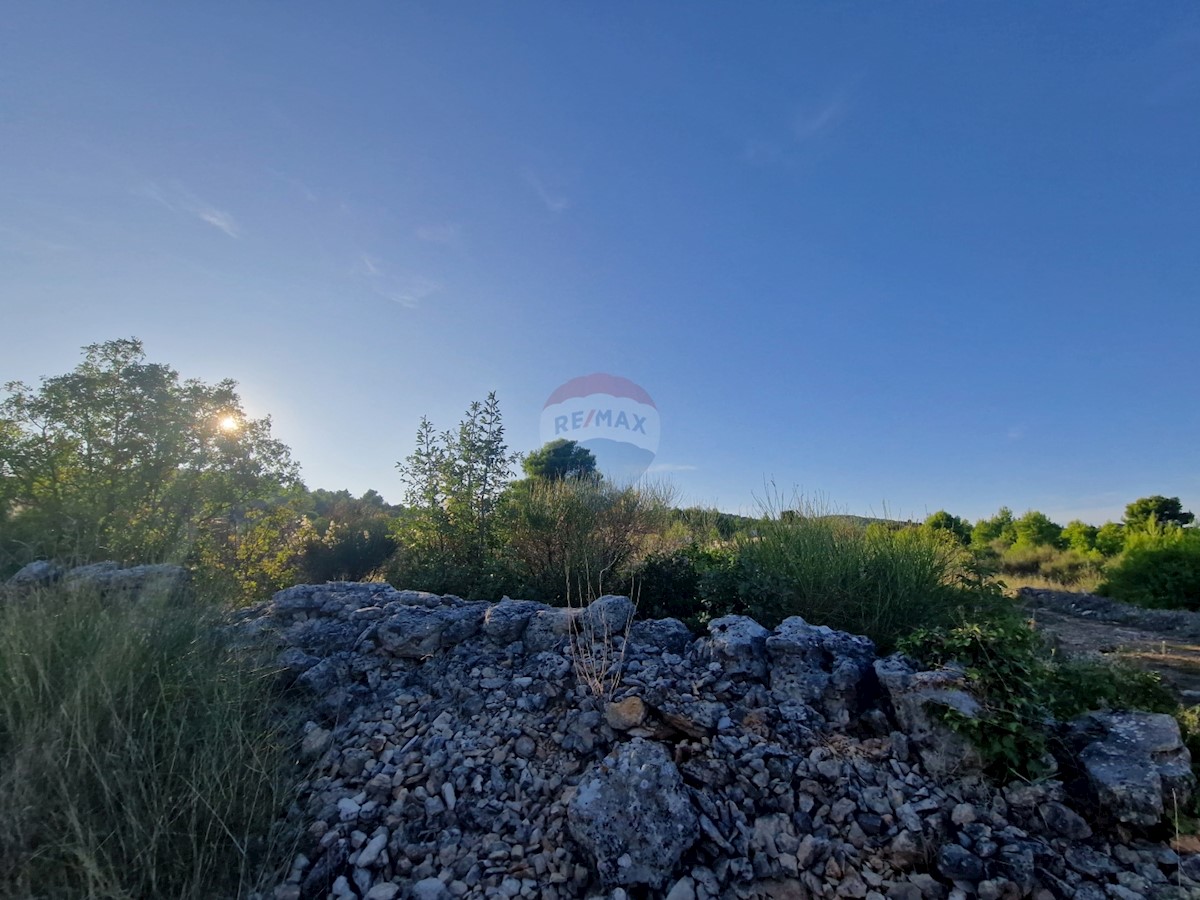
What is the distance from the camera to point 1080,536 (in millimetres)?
→ 15328

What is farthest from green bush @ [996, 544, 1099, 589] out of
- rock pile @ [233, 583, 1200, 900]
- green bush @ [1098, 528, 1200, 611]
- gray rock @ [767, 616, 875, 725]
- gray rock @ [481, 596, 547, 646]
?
gray rock @ [481, 596, 547, 646]

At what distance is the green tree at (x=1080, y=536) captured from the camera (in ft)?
48.8

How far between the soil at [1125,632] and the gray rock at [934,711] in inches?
81.6

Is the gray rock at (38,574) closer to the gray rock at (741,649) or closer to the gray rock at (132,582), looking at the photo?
the gray rock at (132,582)

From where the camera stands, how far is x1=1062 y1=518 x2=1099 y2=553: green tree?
48.8ft

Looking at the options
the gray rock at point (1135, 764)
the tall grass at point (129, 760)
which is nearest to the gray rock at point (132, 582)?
the tall grass at point (129, 760)

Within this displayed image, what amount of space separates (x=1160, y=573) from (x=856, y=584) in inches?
385

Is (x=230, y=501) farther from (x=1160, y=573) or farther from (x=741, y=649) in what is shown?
(x=1160, y=573)

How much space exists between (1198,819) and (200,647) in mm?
4594

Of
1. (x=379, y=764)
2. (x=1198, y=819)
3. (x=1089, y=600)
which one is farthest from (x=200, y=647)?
(x=1089, y=600)

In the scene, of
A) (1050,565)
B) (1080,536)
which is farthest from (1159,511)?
(1050,565)

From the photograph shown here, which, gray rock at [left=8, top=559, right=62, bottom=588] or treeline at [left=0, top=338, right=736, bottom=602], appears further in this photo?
treeline at [left=0, top=338, right=736, bottom=602]

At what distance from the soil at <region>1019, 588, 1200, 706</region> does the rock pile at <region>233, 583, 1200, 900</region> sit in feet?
7.02

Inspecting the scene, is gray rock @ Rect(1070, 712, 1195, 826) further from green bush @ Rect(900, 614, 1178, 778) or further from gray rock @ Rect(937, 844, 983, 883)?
gray rock @ Rect(937, 844, 983, 883)
